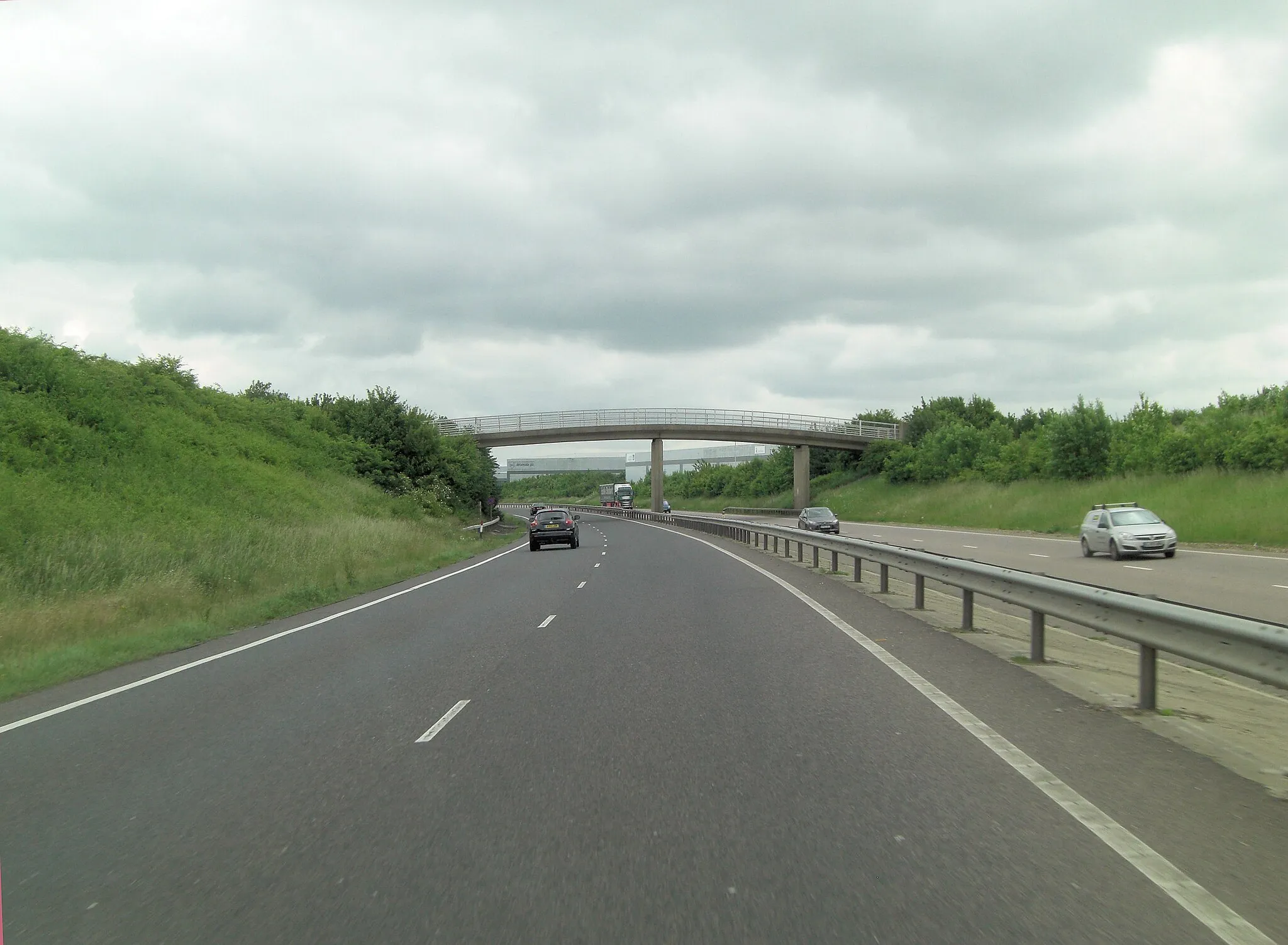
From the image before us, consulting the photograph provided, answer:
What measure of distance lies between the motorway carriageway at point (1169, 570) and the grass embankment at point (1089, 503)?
3.45 metres

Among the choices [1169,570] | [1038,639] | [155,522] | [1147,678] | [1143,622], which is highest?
[155,522]

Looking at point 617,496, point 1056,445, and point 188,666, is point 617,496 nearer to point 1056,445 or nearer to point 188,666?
point 1056,445

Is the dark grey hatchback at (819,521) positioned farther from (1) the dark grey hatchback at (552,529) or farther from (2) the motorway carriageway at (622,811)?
(2) the motorway carriageway at (622,811)

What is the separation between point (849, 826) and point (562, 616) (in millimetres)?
11898

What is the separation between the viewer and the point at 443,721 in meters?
8.82

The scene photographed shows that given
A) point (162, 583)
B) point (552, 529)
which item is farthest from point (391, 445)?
point (162, 583)

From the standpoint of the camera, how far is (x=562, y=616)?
17328 millimetres

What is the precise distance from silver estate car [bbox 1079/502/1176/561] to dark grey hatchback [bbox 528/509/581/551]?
69.9 feet

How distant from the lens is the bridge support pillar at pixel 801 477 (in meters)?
90.0

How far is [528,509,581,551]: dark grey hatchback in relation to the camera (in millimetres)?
44781

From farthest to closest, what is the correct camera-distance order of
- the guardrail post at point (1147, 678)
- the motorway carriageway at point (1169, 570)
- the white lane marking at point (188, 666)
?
the motorway carriageway at point (1169, 570)
the white lane marking at point (188, 666)
the guardrail post at point (1147, 678)

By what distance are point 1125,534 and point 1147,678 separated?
21597 mm

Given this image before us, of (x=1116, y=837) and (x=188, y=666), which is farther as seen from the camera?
(x=188, y=666)

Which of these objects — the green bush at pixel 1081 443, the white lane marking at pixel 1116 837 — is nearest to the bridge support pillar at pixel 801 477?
the green bush at pixel 1081 443
